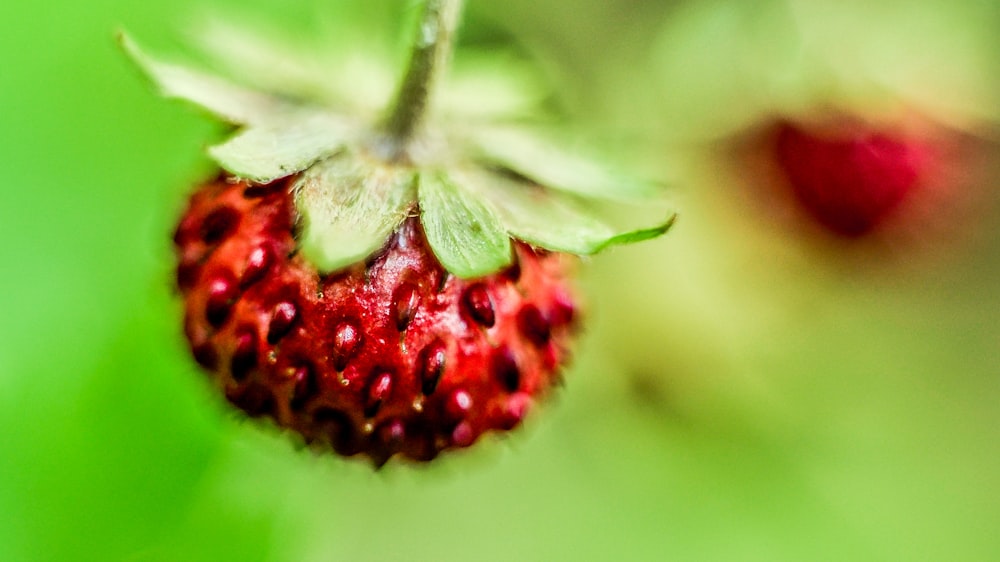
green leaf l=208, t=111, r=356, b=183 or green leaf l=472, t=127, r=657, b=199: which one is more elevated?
green leaf l=208, t=111, r=356, b=183

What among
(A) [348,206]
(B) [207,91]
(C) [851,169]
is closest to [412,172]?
(A) [348,206]

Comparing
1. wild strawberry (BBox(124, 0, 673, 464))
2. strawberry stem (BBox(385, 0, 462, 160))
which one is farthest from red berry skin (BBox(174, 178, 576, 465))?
strawberry stem (BBox(385, 0, 462, 160))

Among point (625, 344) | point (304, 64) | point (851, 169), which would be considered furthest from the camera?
point (625, 344)

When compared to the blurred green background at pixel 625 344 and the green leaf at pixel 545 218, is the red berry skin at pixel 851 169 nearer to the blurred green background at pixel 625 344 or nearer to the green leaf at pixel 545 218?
the blurred green background at pixel 625 344

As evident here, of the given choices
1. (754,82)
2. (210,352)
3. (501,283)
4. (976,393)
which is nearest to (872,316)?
(976,393)

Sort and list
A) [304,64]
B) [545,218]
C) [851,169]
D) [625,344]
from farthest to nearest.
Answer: [625,344], [851,169], [304,64], [545,218]

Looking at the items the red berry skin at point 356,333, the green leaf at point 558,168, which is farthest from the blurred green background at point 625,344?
the red berry skin at point 356,333

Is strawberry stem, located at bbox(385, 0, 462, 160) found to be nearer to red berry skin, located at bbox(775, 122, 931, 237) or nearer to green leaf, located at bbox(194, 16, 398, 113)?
green leaf, located at bbox(194, 16, 398, 113)

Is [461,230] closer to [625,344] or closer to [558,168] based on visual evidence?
[558,168]
